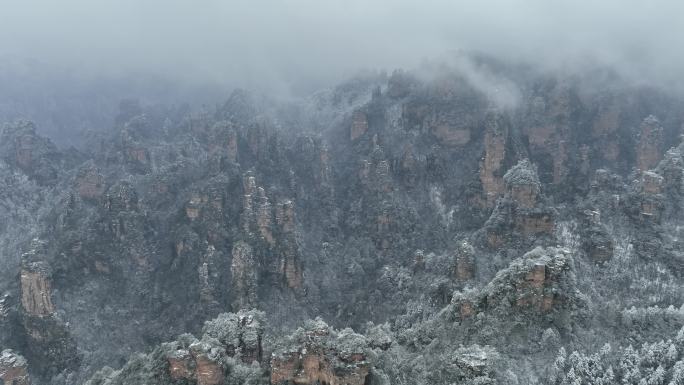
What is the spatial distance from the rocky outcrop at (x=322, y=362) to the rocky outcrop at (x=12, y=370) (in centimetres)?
6639

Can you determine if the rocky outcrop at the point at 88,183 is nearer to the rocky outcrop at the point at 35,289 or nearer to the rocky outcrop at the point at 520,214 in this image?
the rocky outcrop at the point at 35,289

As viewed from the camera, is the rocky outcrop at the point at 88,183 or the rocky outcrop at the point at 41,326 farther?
the rocky outcrop at the point at 88,183

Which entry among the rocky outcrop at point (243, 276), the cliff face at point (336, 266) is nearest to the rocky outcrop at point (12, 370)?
the cliff face at point (336, 266)

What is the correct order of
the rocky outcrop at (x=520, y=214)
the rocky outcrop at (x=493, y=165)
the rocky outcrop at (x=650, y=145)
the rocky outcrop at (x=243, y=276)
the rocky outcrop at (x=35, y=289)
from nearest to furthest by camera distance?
the rocky outcrop at (x=35, y=289), the rocky outcrop at (x=520, y=214), the rocky outcrop at (x=243, y=276), the rocky outcrop at (x=650, y=145), the rocky outcrop at (x=493, y=165)

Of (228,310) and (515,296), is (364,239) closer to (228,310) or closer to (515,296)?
(228,310)

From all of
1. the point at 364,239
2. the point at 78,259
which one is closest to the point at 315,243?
the point at 364,239

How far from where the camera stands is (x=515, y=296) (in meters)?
94.9

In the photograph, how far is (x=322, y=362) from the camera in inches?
3364

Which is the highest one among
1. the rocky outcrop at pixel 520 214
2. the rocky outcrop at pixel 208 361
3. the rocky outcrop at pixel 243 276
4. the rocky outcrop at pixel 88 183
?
the rocky outcrop at pixel 88 183

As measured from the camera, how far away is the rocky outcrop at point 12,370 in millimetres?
118250

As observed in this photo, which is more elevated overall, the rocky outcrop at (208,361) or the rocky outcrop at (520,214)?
the rocky outcrop at (208,361)

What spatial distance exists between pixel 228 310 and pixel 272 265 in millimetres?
17647

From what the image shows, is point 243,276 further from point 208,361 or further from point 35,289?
point 208,361

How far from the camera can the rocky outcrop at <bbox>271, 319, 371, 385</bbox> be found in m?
83.5
